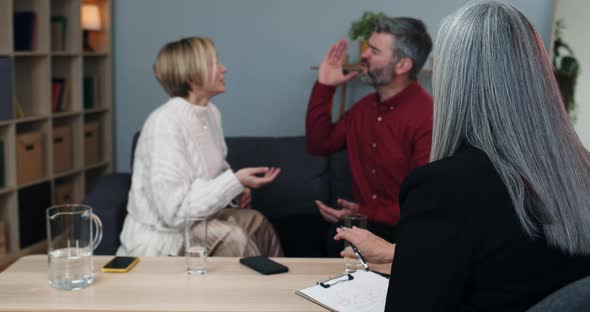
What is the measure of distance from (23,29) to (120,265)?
2482 mm

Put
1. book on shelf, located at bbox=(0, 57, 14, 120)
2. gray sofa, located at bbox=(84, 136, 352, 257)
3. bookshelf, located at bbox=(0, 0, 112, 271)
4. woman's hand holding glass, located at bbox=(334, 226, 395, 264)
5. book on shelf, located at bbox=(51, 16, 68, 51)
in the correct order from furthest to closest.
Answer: book on shelf, located at bbox=(51, 16, 68, 51)
bookshelf, located at bbox=(0, 0, 112, 271)
book on shelf, located at bbox=(0, 57, 14, 120)
gray sofa, located at bbox=(84, 136, 352, 257)
woman's hand holding glass, located at bbox=(334, 226, 395, 264)

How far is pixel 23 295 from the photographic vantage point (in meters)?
1.46

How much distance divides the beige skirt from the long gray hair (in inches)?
54.2

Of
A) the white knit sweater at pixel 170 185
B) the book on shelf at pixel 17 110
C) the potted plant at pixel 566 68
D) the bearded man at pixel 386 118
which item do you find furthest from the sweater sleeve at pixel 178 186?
the potted plant at pixel 566 68

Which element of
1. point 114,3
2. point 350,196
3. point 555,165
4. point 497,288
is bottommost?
point 350,196

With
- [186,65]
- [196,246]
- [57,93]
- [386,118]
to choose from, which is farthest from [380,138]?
[57,93]

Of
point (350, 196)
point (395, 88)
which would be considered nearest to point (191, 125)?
point (395, 88)

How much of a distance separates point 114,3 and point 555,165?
12.4 feet

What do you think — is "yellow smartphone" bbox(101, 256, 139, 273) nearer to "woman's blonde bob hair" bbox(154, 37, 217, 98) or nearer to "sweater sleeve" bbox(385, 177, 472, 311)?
"sweater sleeve" bbox(385, 177, 472, 311)

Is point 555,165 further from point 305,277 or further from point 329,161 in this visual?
point 329,161

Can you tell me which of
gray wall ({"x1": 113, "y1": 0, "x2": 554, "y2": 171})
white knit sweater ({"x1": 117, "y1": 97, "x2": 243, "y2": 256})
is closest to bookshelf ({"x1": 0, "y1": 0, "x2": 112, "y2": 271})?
gray wall ({"x1": 113, "y1": 0, "x2": 554, "y2": 171})

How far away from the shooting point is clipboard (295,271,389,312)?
136 cm

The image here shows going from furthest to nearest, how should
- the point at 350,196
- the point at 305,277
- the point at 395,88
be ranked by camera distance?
the point at 350,196 → the point at 395,88 → the point at 305,277

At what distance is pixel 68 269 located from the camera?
1504mm
